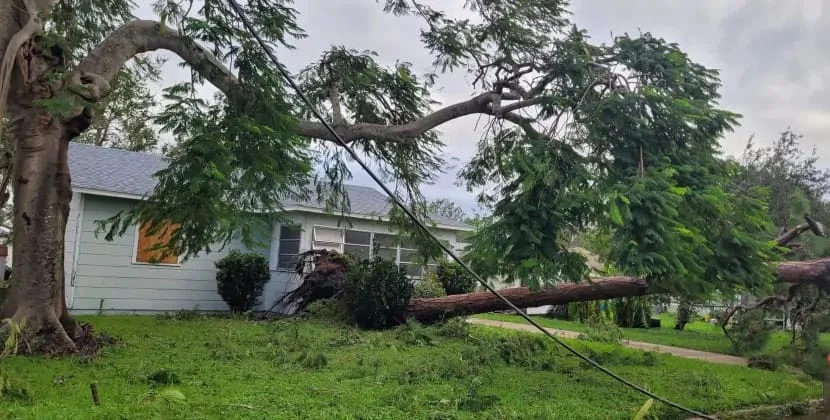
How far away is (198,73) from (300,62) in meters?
2.54

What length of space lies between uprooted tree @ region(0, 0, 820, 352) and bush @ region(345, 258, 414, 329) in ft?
7.93

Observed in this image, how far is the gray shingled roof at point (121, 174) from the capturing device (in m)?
13.1

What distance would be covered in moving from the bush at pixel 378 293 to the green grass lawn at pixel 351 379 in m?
1.19

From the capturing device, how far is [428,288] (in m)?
15.2

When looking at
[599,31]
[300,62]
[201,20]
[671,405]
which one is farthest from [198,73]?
[671,405]

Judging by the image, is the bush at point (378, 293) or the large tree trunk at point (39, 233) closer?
the large tree trunk at point (39, 233)

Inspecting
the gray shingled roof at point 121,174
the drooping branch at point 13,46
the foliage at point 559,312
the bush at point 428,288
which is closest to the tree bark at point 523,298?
the bush at point 428,288

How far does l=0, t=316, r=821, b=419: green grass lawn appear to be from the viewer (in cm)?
537

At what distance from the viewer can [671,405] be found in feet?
20.3

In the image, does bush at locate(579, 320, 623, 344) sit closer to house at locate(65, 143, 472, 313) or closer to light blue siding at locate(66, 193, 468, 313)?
house at locate(65, 143, 472, 313)

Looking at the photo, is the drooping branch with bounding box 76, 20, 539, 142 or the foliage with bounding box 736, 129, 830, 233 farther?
the foliage with bounding box 736, 129, 830, 233

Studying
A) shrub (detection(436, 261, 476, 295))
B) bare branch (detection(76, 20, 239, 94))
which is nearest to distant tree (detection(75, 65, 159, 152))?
shrub (detection(436, 261, 476, 295))

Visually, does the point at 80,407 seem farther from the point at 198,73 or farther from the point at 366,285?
the point at 366,285

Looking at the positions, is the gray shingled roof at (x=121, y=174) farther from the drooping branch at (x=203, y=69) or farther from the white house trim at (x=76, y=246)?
the drooping branch at (x=203, y=69)
